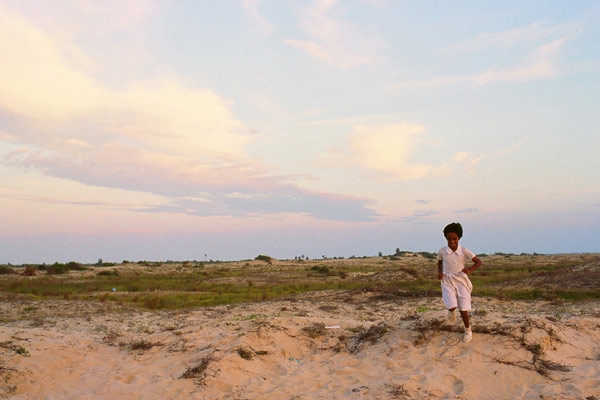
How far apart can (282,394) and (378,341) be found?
8.39 ft

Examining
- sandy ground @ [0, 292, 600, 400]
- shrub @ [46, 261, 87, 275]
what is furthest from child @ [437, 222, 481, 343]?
shrub @ [46, 261, 87, 275]

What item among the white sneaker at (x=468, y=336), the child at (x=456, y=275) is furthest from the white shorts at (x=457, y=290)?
the white sneaker at (x=468, y=336)

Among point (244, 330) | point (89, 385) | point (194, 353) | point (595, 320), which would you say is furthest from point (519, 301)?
point (89, 385)

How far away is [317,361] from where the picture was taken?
8.72 meters

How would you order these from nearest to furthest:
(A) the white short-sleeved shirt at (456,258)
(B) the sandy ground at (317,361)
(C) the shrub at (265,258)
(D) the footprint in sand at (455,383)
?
(D) the footprint in sand at (455,383) → (B) the sandy ground at (317,361) → (A) the white short-sleeved shirt at (456,258) → (C) the shrub at (265,258)

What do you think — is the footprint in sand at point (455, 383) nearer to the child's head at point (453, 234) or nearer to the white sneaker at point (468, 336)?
the white sneaker at point (468, 336)

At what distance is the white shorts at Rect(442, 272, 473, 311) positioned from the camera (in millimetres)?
7984

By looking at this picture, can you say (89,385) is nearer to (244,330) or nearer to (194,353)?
(194,353)

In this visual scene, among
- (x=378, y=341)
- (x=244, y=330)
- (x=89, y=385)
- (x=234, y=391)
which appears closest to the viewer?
(x=234, y=391)

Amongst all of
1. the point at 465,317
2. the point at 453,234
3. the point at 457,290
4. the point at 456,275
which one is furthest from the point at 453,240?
the point at 465,317

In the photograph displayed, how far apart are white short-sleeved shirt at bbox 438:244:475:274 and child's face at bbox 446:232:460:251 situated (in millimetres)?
72

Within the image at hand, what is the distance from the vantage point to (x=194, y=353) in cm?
921

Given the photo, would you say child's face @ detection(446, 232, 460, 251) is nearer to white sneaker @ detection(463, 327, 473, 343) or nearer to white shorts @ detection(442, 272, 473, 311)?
white shorts @ detection(442, 272, 473, 311)

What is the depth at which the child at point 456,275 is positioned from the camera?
801 cm
